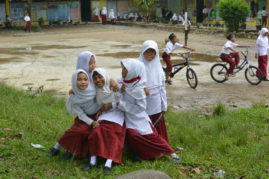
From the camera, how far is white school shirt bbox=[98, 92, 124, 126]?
430 cm

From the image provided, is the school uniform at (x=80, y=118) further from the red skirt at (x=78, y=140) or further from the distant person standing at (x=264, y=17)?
the distant person standing at (x=264, y=17)

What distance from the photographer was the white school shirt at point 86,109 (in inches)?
170

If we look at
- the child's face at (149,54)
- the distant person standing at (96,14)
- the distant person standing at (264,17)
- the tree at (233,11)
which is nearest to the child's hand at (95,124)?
the child's face at (149,54)

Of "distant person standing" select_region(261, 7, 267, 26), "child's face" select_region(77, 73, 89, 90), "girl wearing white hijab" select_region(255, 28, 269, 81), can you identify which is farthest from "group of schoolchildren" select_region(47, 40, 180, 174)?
"distant person standing" select_region(261, 7, 267, 26)

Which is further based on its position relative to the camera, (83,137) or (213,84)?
(213,84)

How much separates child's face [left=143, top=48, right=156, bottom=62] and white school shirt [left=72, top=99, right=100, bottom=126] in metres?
0.91

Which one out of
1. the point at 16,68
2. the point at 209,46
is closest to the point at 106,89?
the point at 16,68

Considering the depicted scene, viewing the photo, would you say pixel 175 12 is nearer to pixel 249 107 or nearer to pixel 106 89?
pixel 249 107

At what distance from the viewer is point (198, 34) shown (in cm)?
2466

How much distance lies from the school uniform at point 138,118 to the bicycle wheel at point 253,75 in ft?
19.2

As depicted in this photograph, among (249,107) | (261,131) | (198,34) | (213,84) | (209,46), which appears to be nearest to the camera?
(261,131)

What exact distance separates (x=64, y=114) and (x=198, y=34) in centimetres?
1932

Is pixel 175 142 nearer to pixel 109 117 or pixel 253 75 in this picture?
pixel 109 117

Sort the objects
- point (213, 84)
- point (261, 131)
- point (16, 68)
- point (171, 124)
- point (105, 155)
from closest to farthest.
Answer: point (105, 155) → point (261, 131) → point (171, 124) → point (213, 84) → point (16, 68)
